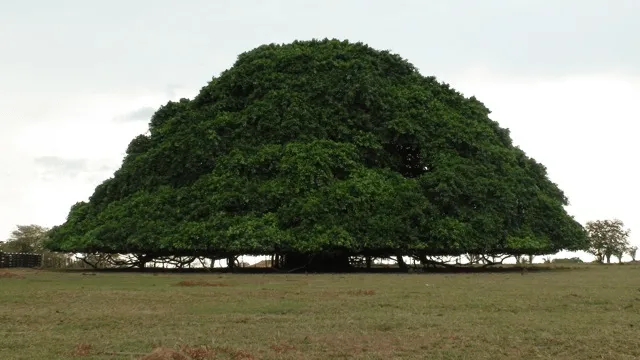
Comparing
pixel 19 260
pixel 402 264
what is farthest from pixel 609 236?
pixel 19 260

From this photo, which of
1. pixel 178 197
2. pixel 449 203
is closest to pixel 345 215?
pixel 449 203

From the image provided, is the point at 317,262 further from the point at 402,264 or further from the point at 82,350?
the point at 82,350

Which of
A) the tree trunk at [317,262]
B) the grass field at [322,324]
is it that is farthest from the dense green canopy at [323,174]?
the grass field at [322,324]

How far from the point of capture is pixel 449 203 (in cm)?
3106

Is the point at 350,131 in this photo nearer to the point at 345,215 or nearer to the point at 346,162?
the point at 346,162

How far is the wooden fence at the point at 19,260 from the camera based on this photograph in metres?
42.1

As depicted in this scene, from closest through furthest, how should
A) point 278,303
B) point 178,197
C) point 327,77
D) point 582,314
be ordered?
point 582,314
point 278,303
point 178,197
point 327,77

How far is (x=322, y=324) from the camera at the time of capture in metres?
11.3

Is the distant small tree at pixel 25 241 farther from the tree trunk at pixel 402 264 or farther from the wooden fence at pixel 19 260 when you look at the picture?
the tree trunk at pixel 402 264

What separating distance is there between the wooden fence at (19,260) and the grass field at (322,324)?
2761 cm

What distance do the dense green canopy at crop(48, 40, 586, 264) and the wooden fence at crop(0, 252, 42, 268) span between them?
898cm

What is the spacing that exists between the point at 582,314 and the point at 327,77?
25586 mm

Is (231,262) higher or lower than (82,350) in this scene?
higher

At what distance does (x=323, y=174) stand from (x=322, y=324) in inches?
787
